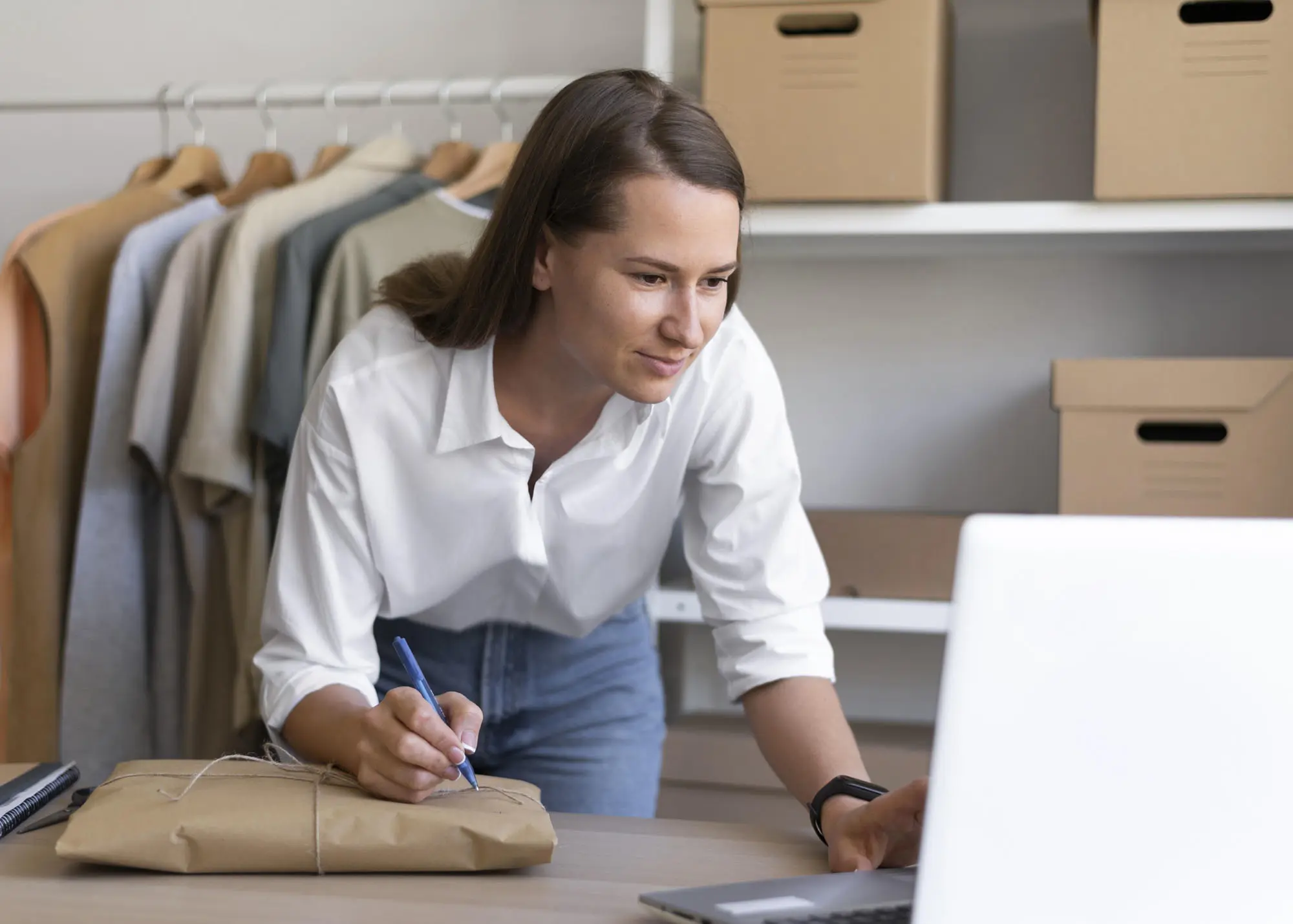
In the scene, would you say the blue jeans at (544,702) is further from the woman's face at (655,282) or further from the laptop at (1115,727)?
the laptop at (1115,727)

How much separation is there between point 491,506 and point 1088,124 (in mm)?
1222

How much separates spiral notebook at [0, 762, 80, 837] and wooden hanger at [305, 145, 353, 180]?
105 centimetres

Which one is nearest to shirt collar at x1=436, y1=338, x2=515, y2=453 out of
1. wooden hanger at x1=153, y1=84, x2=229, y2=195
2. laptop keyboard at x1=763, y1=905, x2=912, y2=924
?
laptop keyboard at x1=763, y1=905, x2=912, y2=924

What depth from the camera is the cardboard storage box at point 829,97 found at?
158 cm

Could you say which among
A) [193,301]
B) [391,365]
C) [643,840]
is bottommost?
[643,840]

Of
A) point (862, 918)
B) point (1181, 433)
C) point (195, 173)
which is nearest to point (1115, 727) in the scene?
point (862, 918)

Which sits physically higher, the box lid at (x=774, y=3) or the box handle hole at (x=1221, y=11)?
the box handle hole at (x=1221, y=11)

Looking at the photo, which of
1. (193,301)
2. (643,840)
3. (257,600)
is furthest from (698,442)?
(193,301)

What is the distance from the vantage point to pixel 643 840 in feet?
2.80

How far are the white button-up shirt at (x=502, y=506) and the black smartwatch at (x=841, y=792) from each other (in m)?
0.18

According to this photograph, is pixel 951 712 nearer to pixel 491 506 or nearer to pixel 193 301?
pixel 491 506

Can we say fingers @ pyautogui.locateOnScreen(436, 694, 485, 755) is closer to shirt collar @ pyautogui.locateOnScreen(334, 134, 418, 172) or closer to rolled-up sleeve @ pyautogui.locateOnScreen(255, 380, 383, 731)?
rolled-up sleeve @ pyautogui.locateOnScreen(255, 380, 383, 731)

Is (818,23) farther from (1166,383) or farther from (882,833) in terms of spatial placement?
(882,833)

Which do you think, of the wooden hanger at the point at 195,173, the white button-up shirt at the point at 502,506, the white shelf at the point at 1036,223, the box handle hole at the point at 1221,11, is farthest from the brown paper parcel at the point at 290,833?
the box handle hole at the point at 1221,11
